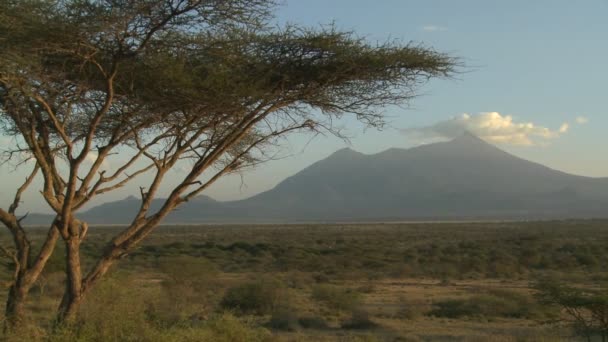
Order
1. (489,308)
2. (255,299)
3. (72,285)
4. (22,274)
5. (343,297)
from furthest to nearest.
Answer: (343,297) < (255,299) < (489,308) < (22,274) < (72,285)

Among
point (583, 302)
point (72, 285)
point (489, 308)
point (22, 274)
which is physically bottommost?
point (489, 308)

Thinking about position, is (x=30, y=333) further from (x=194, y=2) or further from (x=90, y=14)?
(x=194, y=2)

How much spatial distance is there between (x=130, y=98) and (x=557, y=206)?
201135 mm

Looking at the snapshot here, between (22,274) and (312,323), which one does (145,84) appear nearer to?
(22,274)

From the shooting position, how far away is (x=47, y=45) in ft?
27.0

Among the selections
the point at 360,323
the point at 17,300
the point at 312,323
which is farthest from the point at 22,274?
the point at 360,323

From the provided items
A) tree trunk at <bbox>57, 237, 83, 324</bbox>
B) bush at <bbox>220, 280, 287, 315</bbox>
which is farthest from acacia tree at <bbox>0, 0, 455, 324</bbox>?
bush at <bbox>220, 280, 287, 315</bbox>

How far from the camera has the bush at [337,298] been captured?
61.7 ft

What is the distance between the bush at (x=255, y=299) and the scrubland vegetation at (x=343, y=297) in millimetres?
29

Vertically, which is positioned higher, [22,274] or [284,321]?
[22,274]

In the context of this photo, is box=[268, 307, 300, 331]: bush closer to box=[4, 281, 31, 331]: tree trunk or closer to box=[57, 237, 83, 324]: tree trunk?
box=[57, 237, 83, 324]: tree trunk

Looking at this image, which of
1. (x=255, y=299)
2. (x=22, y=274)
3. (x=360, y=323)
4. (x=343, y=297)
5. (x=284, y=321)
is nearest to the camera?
(x=22, y=274)

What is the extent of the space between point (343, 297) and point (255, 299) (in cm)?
243

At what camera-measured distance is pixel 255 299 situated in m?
18.9
